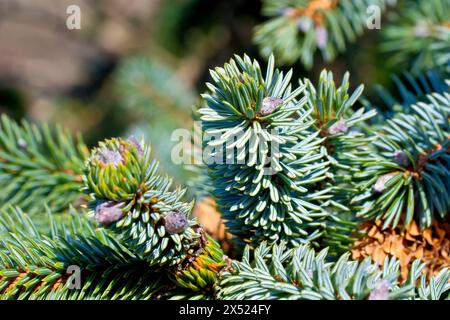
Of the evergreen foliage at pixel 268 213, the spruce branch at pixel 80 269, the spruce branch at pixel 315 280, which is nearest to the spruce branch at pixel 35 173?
the evergreen foliage at pixel 268 213

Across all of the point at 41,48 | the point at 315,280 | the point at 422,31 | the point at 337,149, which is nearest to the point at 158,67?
the point at 422,31

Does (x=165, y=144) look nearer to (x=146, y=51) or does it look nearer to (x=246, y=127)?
(x=246, y=127)

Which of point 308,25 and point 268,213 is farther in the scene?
point 308,25

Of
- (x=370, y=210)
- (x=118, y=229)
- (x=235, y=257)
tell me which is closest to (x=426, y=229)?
(x=370, y=210)

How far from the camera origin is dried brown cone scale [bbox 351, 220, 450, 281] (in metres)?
0.55

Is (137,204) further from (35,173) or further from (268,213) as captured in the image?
(35,173)

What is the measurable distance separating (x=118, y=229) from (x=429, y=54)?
646 millimetres

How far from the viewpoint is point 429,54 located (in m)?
0.88

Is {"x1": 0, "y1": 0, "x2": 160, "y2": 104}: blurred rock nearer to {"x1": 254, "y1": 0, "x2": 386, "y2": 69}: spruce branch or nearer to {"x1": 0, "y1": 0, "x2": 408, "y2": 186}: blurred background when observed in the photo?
{"x1": 0, "y1": 0, "x2": 408, "y2": 186}: blurred background

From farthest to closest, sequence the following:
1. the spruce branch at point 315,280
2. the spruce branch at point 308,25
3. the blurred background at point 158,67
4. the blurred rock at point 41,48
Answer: the blurred rock at point 41,48
the blurred background at point 158,67
the spruce branch at point 308,25
the spruce branch at point 315,280

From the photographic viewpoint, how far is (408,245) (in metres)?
0.56

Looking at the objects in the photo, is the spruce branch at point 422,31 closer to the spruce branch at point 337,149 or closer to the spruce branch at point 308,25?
the spruce branch at point 308,25

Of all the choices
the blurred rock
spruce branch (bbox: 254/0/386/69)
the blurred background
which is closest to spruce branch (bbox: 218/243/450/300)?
the blurred background

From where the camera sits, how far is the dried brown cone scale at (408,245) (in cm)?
55
